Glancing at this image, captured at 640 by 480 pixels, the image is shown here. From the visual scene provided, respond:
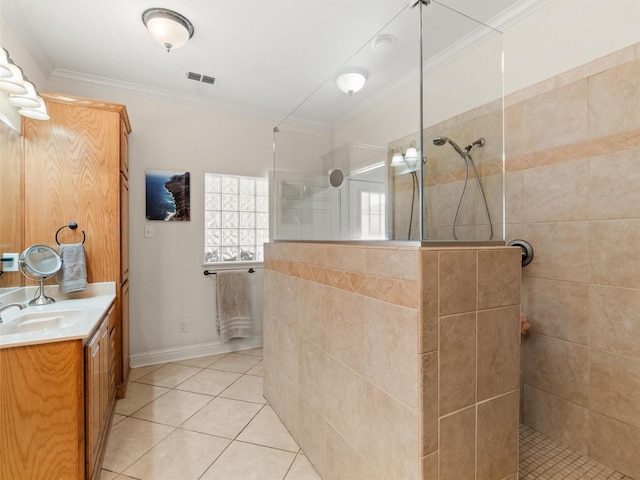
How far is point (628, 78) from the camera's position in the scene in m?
1.43

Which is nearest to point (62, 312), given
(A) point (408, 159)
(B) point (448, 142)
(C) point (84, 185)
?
(C) point (84, 185)

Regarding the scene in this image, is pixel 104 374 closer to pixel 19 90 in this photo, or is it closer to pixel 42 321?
pixel 42 321

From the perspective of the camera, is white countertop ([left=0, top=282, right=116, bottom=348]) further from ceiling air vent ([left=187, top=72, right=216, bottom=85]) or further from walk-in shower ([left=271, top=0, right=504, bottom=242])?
ceiling air vent ([left=187, top=72, right=216, bottom=85])

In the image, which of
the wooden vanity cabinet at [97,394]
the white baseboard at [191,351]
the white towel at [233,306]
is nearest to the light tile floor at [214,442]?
the wooden vanity cabinet at [97,394]

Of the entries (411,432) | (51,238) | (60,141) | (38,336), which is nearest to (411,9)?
(411,432)

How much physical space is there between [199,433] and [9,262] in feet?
4.99

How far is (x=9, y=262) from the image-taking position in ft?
5.99

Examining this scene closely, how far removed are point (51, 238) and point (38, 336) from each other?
1.05 m

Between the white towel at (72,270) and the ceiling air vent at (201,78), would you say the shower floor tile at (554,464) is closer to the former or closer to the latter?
the white towel at (72,270)

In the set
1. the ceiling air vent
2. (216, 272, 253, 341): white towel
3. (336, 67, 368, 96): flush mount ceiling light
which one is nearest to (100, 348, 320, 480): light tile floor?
(216, 272, 253, 341): white towel

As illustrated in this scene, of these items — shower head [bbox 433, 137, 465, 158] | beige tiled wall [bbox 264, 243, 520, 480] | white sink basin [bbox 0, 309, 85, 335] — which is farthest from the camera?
white sink basin [bbox 0, 309, 85, 335]

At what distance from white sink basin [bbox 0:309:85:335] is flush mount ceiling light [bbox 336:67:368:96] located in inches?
85.8

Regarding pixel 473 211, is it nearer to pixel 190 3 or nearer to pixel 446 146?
pixel 446 146

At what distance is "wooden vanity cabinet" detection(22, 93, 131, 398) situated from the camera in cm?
202
